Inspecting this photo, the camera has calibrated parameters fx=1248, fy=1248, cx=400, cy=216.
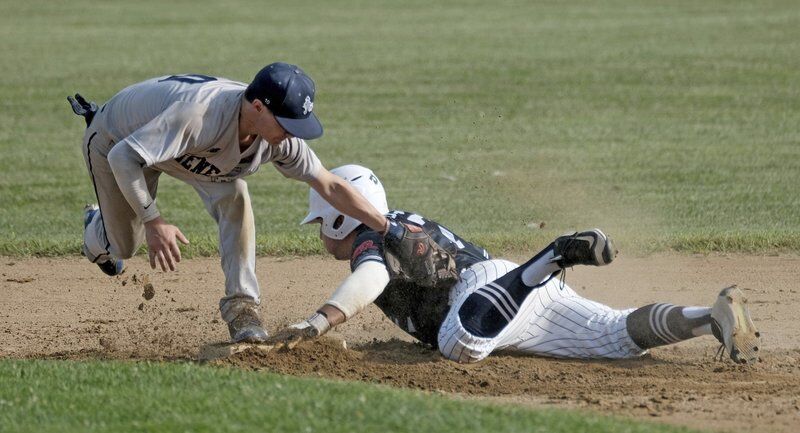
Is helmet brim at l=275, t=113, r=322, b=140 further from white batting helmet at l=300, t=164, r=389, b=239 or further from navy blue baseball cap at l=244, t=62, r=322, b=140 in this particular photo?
white batting helmet at l=300, t=164, r=389, b=239

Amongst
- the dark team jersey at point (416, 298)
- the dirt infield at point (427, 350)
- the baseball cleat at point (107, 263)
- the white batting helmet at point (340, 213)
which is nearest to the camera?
the dirt infield at point (427, 350)

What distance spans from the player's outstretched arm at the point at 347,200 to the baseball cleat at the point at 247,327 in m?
0.92

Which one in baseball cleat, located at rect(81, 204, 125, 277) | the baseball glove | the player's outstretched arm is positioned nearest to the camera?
the baseball glove

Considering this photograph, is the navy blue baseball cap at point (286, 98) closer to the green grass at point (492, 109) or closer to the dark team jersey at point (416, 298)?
the dark team jersey at point (416, 298)

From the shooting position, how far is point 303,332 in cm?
691

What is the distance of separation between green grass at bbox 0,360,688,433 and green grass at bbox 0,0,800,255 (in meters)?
4.32

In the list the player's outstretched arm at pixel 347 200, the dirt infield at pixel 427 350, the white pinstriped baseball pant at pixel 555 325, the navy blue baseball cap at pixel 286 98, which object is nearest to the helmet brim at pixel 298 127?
the navy blue baseball cap at pixel 286 98

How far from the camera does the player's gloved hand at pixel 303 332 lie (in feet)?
22.6

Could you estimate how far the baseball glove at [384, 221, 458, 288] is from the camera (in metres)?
7.25

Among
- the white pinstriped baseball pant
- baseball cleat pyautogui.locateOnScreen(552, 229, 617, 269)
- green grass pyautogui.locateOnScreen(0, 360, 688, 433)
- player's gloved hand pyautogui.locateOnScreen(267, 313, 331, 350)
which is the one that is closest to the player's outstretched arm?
the white pinstriped baseball pant

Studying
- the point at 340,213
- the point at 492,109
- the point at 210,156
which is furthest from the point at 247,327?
the point at 492,109

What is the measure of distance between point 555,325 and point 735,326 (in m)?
1.11

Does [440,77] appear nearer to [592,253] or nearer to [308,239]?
[308,239]

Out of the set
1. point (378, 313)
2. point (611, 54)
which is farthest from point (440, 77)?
point (378, 313)
